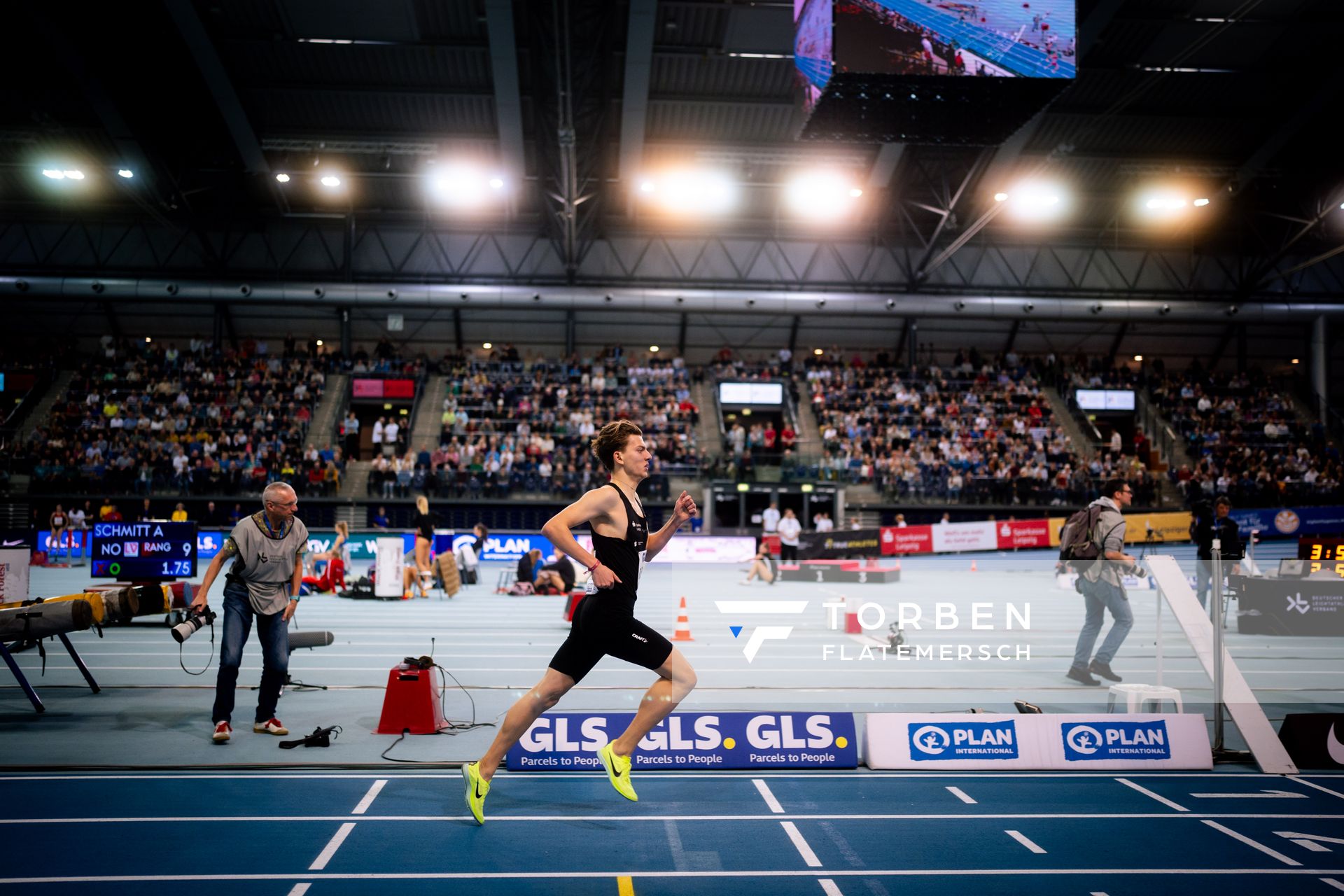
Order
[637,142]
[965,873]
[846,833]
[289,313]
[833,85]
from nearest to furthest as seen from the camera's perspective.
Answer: [965,873] < [846,833] < [833,85] < [637,142] < [289,313]

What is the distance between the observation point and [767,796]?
17.9 feet

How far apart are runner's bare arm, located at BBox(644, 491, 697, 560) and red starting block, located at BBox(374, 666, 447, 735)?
2457mm

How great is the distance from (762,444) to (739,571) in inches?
345

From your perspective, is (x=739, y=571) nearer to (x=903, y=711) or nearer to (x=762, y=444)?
A: (x=762, y=444)

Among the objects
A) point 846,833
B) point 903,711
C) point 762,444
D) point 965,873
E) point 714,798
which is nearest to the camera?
point 965,873

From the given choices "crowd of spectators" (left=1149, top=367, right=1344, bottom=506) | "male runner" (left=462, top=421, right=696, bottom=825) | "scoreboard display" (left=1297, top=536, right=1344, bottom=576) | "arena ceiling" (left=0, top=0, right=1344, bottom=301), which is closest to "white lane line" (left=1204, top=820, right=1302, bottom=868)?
"male runner" (left=462, top=421, right=696, bottom=825)

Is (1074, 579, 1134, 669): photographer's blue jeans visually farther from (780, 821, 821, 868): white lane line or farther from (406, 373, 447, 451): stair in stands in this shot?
(406, 373, 447, 451): stair in stands

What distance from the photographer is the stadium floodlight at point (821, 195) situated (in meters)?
31.1

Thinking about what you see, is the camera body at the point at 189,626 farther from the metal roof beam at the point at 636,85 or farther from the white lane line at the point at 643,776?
the metal roof beam at the point at 636,85

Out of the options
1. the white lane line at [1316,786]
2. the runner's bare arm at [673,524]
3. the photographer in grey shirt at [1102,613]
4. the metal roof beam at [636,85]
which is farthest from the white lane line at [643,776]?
the metal roof beam at [636,85]

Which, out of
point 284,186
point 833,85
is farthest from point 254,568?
point 284,186

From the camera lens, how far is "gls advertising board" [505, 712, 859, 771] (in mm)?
5934

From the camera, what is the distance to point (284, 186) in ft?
107

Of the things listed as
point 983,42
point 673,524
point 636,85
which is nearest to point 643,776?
point 673,524
